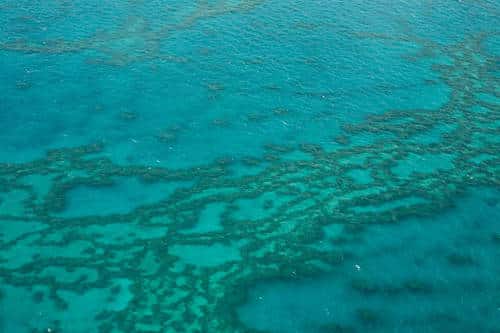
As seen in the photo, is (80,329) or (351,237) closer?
(80,329)

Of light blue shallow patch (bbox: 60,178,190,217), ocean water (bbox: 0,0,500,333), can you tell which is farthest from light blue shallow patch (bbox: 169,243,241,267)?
light blue shallow patch (bbox: 60,178,190,217)

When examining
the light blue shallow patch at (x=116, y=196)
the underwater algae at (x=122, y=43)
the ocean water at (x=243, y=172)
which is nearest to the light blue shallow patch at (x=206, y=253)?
the ocean water at (x=243, y=172)

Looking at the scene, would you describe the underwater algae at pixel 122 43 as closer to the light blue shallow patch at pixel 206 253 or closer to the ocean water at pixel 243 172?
the ocean water at pixel 243 172

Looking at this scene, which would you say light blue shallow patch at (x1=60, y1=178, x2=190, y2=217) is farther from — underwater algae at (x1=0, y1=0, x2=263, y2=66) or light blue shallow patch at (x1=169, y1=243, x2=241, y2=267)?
underwater algae at (x1=0, y1=0, x2=263, y2=66)

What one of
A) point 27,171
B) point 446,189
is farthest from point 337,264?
point 27,171

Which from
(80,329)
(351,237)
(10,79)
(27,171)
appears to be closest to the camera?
(80,329)

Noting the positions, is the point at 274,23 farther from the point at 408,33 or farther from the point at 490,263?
the point at 490,263

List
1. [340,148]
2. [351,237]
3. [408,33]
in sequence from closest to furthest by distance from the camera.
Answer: [351,237], [340,148], [408,33]

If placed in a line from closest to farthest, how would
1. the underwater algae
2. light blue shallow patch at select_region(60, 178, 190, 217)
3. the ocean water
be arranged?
the ocean water < light blue shallow patch at select_region(60, 178, 190, 217) < the underwater algae

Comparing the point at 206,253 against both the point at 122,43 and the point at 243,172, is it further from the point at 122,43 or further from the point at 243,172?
the point at 122,43
